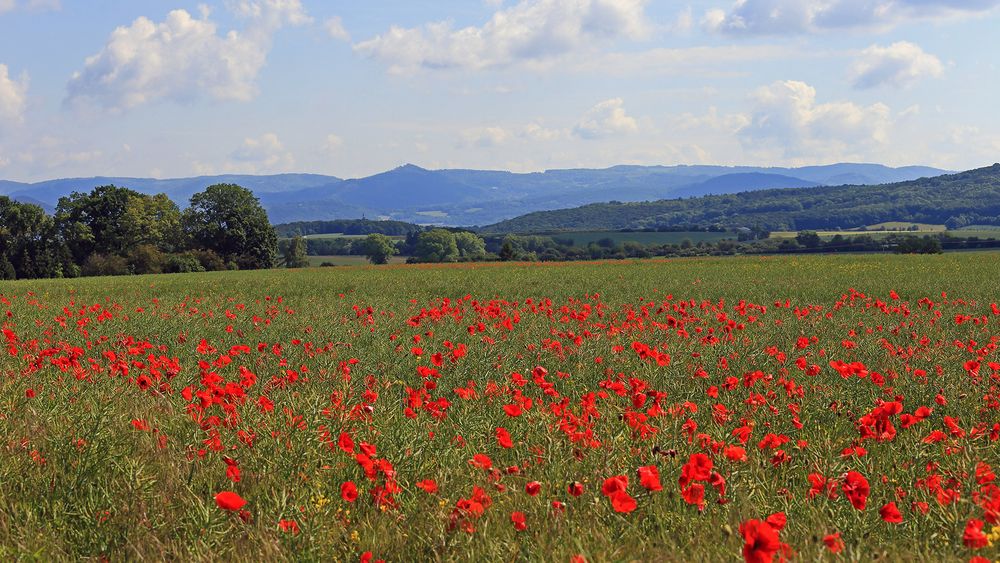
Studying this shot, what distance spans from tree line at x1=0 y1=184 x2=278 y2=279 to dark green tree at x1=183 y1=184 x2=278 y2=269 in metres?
0.09

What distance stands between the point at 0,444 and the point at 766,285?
20.6 meters

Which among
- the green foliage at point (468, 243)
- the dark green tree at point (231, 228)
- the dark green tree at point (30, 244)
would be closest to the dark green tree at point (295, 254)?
the dark green tree at point (231, 228)

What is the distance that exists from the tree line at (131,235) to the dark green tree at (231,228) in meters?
0.09

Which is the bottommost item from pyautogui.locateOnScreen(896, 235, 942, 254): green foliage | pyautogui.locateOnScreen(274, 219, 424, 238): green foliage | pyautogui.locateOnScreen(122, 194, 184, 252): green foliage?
pyautogui.locateOnScreen(274, 219, 424, 238): green foliage

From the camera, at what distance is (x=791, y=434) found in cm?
541

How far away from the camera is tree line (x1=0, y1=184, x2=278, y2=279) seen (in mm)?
65312

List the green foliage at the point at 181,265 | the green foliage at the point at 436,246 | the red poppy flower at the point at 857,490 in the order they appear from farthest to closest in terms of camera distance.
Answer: the green foliage at the point at 436,246 → the green foliage at the point at 181,265 → the red poppy flower at the point at 857,490

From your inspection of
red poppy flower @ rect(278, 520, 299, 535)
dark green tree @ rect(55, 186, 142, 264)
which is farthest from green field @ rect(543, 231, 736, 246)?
red poppy flower @ rect(278, 520, 299, 535)

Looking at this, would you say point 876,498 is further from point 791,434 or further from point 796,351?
A: point 796,351

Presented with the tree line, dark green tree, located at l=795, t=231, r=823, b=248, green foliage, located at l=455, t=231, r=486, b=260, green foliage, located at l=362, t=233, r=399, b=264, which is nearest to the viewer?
the tree line

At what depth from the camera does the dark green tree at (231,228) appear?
72438 millimetres

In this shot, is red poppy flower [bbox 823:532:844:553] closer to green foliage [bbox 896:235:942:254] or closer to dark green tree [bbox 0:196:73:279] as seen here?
green foliage [bbox 896:235:942:254]

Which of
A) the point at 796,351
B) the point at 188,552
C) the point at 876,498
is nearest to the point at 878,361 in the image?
the point at 796,351

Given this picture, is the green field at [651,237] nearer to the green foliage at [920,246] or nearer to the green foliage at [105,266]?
the green foliage at [920,246]
